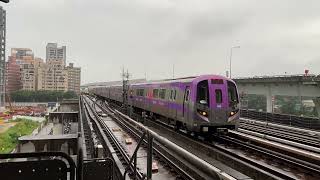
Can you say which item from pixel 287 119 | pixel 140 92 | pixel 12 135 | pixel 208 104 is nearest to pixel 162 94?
pixel 208 104

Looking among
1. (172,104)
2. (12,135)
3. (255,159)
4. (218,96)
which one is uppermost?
(218,96)

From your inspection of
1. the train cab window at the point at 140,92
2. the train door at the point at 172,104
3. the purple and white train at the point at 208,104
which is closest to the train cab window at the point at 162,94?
the train door at the point at 172,104

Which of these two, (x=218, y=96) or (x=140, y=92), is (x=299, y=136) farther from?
(x=140, y=92)

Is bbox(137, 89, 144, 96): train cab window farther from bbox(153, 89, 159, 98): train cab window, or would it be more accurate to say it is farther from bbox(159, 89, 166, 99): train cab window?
bbox(159, 89, 166, 99): train cab window

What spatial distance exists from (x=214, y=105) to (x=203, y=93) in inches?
29.0

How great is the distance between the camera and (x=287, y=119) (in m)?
26.8

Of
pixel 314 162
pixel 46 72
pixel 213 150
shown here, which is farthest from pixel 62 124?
pixel 46 72

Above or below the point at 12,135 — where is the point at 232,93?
above

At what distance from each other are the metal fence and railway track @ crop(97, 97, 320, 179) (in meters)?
7.29

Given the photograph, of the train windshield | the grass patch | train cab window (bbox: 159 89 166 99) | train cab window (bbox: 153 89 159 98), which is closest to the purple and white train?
the train windshield

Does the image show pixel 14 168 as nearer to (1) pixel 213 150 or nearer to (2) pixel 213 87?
(1) pixel 213 150

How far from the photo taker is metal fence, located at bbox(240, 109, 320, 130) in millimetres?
23784

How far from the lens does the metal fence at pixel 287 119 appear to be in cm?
2378

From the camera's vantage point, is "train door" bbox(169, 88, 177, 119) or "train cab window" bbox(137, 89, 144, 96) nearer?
"train door" bbox(169, 88, 177, 119)
